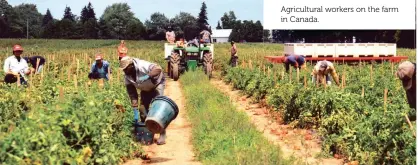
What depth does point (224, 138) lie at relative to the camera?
8.57 metres

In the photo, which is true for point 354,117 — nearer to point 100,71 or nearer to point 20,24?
point 100,71

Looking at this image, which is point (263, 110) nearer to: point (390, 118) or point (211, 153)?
point (211, 153)

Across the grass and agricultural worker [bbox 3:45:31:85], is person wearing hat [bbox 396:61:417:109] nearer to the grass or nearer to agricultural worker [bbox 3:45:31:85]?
the grass

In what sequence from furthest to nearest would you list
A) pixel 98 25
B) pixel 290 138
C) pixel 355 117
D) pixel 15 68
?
pixel 98 25, pixel 15 68, pixel 290 138, pixel 355 117

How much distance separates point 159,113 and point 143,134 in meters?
1.34

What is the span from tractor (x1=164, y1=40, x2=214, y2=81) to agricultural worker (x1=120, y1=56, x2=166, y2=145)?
35.7 ft

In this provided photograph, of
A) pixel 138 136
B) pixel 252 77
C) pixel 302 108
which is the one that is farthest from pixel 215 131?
pixel 252 77

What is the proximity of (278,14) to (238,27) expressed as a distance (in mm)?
118291

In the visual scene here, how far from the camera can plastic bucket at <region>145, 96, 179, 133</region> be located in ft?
25.3

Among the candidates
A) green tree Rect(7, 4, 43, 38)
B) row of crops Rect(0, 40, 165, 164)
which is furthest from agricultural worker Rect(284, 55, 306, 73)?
green tree Rect(7, 4, 43, 38)

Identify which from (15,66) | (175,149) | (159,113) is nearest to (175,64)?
(15,66)

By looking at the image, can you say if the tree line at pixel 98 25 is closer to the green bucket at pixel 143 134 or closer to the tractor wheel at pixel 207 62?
the tractor wheel at pixel 207 62

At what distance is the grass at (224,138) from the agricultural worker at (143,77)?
2.87 feet

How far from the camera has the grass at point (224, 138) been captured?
23.1 feet
